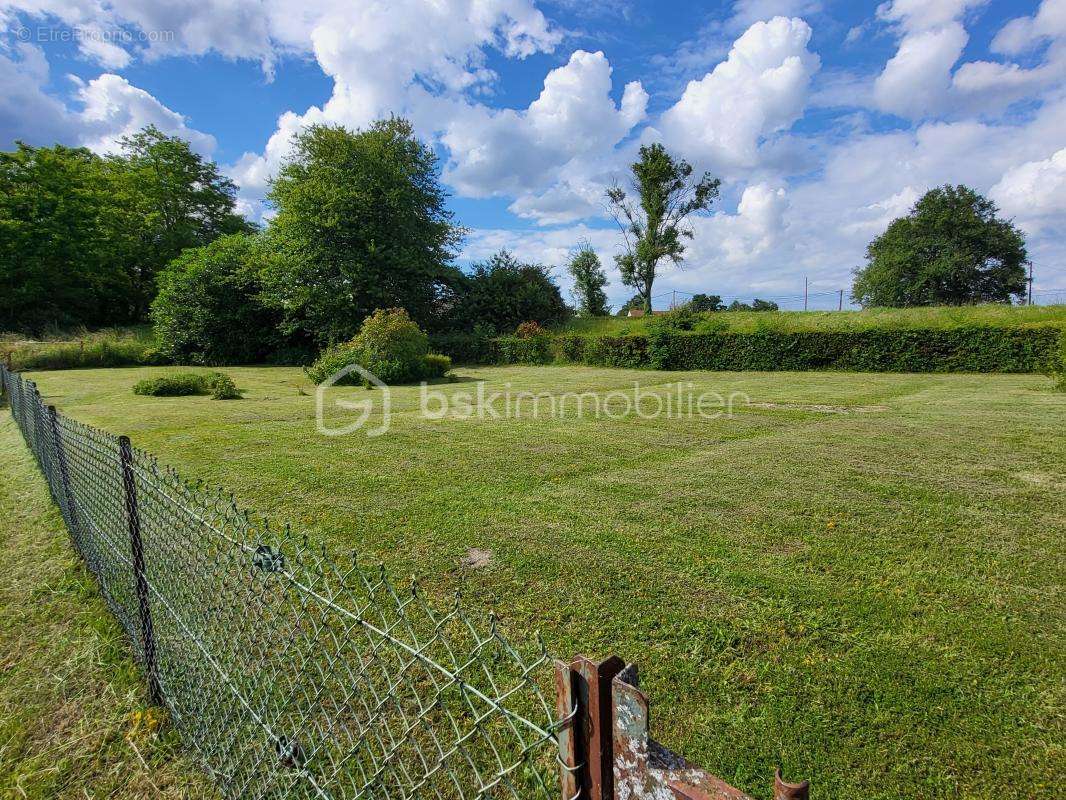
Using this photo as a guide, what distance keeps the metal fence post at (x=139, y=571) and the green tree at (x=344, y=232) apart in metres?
23.0

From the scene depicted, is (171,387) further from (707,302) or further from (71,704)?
(707,302)

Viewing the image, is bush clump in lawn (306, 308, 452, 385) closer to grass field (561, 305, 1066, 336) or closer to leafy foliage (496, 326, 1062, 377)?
leafy foliage (496, 326, 1062, 377)

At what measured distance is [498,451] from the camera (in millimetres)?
6969

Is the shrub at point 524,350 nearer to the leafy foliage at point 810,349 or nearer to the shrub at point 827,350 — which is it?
the leafy foliage at point 810,349

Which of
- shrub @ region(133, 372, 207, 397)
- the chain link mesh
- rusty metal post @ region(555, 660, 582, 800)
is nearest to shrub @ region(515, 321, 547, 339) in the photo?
shrub @ region(133, 372, 207, 397)

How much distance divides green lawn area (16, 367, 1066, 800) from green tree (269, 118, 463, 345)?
55.5 ft

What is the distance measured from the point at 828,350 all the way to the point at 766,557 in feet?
56.1

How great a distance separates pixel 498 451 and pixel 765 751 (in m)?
5.16

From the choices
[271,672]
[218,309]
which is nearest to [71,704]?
[271,672]

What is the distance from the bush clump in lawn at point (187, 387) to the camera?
13.1 meters

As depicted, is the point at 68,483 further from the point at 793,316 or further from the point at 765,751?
the point at 793,316

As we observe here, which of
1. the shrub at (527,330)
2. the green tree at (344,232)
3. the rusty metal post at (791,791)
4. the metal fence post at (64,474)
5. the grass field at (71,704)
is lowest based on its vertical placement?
the grass field at (71,704)

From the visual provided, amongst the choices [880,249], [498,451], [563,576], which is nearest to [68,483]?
[563,576]

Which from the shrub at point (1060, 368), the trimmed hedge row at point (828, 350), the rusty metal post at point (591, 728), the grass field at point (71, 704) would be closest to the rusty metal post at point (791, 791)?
the rusty metal post at point (591, 728)
